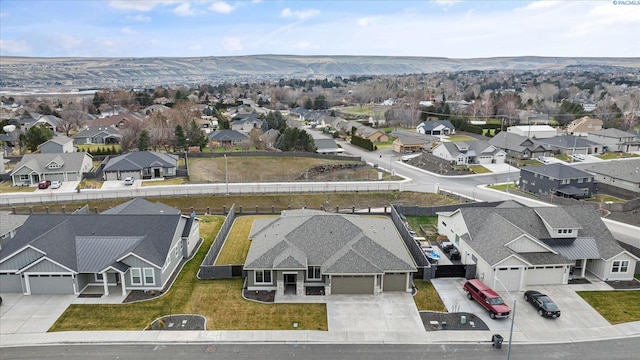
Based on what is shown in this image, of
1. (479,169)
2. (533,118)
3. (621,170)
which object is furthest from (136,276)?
(533,118)

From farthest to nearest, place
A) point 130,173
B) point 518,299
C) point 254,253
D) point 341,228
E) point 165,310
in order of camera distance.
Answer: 1. point 130,173
2. point 341,228
3. point 254,253
4. point 518,299
5. point 165,310

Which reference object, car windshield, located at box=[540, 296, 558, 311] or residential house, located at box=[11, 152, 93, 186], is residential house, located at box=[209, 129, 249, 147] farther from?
car windshield, located at box=[540, 296, 558, 311]

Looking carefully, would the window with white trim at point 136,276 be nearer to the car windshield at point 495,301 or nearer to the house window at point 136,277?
the house window at point 136,277

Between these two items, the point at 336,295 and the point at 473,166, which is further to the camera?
the point at 473,166

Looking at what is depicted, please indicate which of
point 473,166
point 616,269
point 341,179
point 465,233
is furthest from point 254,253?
point 473,166

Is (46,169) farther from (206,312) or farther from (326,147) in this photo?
(326,147)

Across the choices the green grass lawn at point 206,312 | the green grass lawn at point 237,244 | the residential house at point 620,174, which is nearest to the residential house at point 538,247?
the green grass lawn at point 206,312

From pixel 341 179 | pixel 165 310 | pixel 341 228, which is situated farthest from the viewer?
pixel 341 179

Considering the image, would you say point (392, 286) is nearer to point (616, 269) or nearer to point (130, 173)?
point (616, 269)
